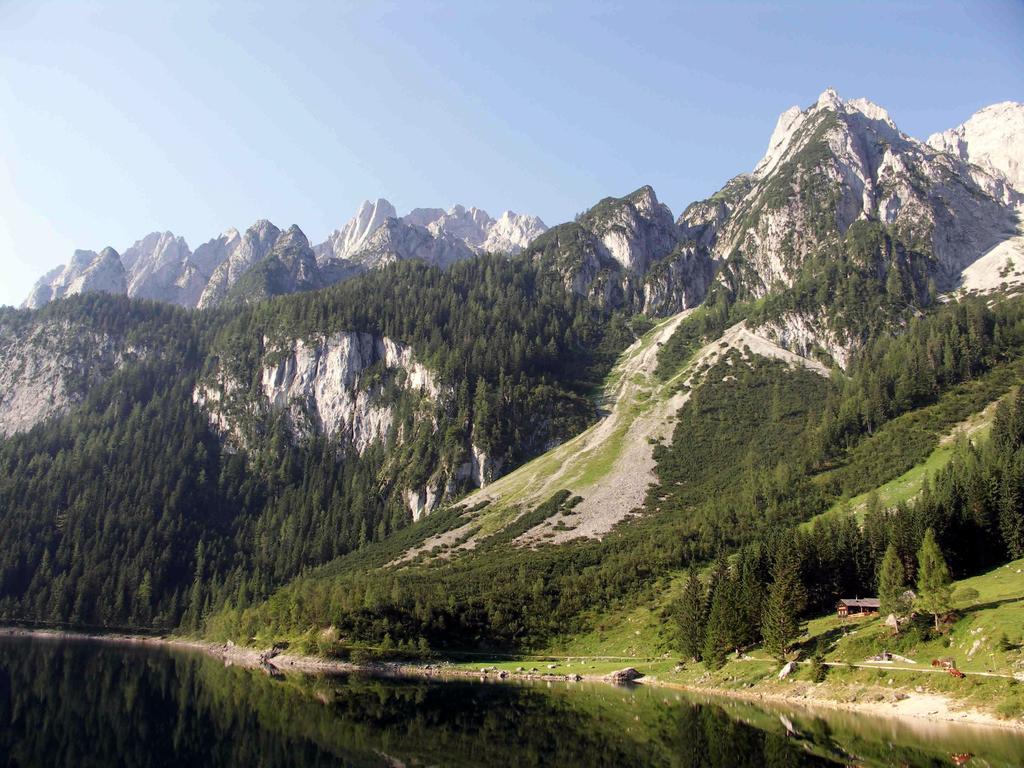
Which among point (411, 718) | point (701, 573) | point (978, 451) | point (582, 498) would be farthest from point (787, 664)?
point (582, 498)

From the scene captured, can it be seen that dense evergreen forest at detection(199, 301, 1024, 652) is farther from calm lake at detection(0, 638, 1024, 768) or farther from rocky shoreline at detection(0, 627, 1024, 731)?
calm lake at detection(0, 638, 1024, 768)

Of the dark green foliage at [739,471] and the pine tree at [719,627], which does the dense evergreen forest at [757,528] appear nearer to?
the pine tree at [719,627]

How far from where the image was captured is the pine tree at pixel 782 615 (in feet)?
252

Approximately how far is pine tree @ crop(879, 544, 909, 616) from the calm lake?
23.7m

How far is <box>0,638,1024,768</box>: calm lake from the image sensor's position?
45.6 m

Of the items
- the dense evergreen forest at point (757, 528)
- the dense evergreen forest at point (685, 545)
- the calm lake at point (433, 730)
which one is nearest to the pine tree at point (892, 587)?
the dense evergreen forest at point (685, 545)

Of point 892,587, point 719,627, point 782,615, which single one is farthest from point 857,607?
point 719,627

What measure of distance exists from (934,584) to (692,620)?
3152 cm

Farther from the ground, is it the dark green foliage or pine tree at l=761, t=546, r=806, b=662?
the dark green foliage

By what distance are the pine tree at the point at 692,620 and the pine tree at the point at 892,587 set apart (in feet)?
73.4

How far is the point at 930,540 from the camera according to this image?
2965 inches

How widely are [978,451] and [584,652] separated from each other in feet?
254

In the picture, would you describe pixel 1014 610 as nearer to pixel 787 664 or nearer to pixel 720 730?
pixel 787 664

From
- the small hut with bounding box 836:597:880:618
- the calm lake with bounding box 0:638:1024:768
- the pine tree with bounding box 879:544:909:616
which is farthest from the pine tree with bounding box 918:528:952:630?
the calm lake with bounding box 0:638:1024:768
